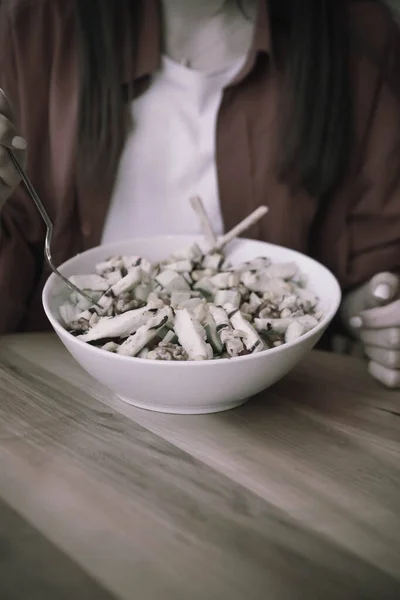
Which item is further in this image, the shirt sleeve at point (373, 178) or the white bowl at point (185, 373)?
the shirt sleeve at point (373, 178)

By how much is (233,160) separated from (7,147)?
0.37 m

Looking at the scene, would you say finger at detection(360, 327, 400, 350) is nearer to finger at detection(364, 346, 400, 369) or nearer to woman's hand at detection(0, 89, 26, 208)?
finger at detection(364, 346, 400, 369)

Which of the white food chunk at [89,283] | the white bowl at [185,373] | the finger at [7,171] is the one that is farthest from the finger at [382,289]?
the finger at [7,171]

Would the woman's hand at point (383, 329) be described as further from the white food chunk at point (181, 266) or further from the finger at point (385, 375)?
the white food chunk at point (181, 266)

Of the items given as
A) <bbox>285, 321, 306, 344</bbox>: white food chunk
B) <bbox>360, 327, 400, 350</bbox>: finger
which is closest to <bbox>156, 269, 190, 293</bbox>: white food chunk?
<bbox>285, 321, 306, 344</bbox>: white food chunk

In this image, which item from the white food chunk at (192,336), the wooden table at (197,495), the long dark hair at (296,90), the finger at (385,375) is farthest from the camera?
the long dark hair at (296,90)

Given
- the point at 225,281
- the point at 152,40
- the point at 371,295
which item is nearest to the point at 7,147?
the point at 225,281

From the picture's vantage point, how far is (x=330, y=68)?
84 cm

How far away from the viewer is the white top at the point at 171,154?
2.89 feet

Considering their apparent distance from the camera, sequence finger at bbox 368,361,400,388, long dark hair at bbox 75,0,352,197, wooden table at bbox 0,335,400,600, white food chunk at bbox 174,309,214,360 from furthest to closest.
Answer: long dark hair at bbox 75,0,352,197 → finger at bbox 368,361,400,388 → white food chunk at bbox 174,309,214,360 → wooden table at bbox 0,335,400,600

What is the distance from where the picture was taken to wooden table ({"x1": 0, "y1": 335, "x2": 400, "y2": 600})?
1.37 ft

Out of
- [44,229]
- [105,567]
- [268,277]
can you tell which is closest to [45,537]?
[105,567]

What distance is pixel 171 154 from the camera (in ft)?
2.93

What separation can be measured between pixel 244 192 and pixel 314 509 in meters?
0.51
